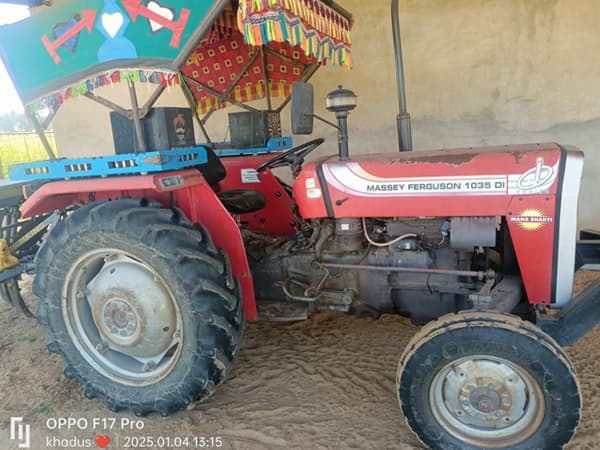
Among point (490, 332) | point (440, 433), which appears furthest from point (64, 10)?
point (440, 433)

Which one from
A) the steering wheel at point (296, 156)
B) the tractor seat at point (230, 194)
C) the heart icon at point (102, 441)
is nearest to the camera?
the heart icon at point (102, 441)

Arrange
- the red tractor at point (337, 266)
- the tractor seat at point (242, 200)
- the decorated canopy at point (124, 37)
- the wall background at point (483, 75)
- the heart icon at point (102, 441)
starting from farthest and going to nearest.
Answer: the wall background at point (483, 75)
the tractor seat at point (242, 200)
the heart icon at point (102, 441)
the decorated canopy at point (124, 37)
the red tractor at point (337, 266)

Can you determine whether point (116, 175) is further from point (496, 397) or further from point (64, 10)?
Answer: point (496, 397)

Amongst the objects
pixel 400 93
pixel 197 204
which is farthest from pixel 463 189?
pixel 197 204

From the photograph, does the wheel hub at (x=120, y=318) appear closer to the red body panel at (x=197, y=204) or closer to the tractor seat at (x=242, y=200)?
the red body panel at (x=197, y=204)

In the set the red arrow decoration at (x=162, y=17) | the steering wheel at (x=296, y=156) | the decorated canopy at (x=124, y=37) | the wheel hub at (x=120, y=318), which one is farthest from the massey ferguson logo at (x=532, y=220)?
the wheel hub at (x=120, y=318)

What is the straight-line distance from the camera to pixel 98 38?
223 centimetres

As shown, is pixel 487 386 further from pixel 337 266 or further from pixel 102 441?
pixel 102 441

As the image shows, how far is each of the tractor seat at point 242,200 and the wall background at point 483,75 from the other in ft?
6.31

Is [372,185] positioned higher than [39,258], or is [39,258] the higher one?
[372,185]

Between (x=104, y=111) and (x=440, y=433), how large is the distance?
6.44 meters

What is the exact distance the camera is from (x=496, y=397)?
6.36 ft

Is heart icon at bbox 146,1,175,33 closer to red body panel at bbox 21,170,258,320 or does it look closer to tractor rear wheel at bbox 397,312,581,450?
red body panel at bbox 21,170,258,320

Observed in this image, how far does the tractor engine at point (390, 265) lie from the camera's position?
2410mm
